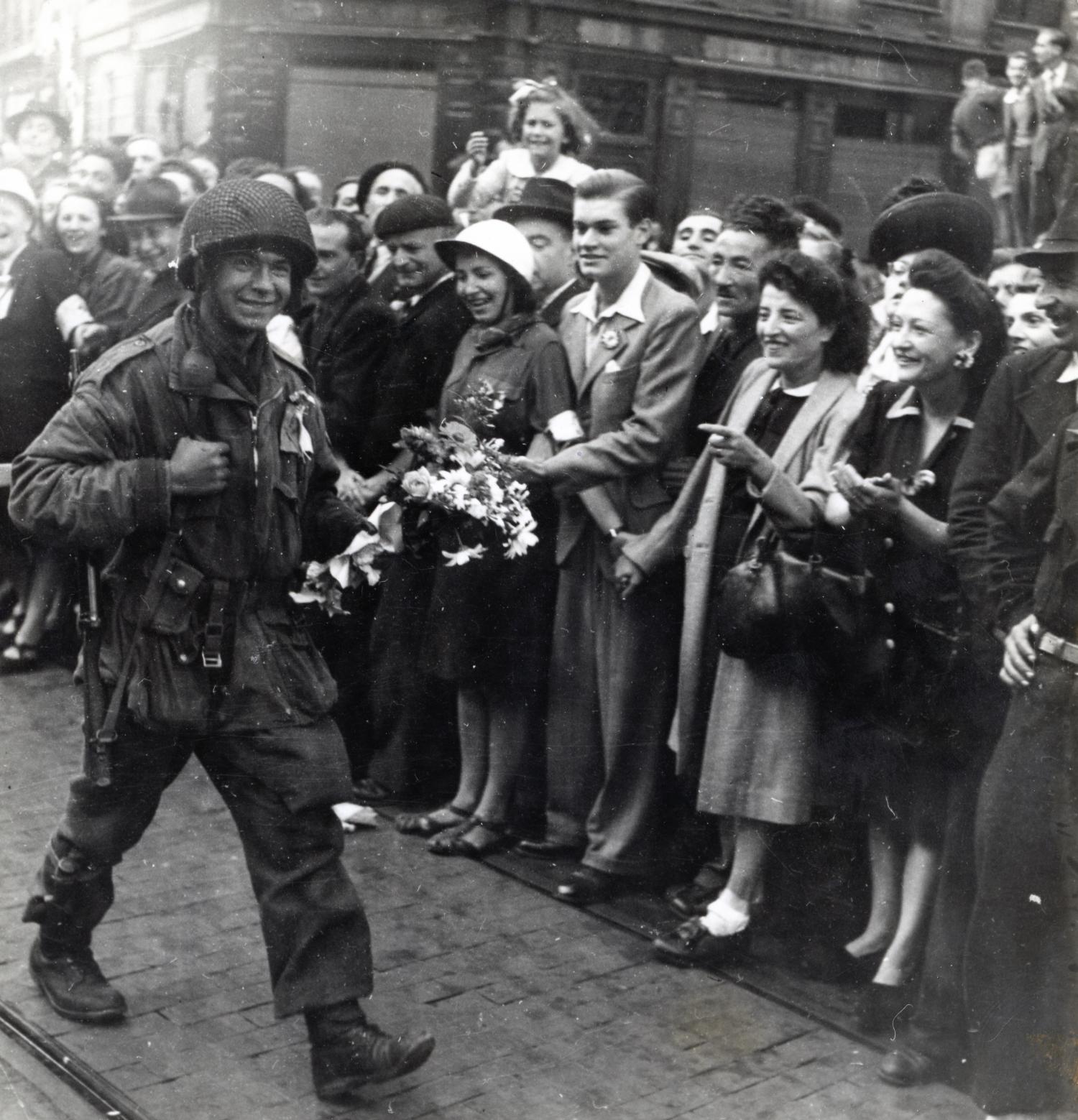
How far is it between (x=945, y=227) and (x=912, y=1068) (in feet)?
8.79

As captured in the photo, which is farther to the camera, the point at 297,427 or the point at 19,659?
the point at 19,659

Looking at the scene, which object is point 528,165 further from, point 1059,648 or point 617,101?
point 1059,648

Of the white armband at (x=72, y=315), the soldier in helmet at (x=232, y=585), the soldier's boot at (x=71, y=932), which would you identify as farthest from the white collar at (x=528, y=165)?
the soldier's boot at (x=71, y=932)

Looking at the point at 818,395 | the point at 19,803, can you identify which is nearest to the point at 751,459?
the point at 818,395

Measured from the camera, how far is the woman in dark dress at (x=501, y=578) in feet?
18.9

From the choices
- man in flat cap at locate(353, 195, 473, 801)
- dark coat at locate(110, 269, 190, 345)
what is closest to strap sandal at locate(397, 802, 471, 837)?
man in flat cap at locate(353, 195, 473, 801)

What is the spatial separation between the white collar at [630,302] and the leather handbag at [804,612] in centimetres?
122

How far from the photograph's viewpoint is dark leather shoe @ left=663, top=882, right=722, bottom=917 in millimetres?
5266

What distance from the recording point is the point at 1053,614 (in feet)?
11.9

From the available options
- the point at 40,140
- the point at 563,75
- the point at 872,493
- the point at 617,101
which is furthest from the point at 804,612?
the point at 40,140

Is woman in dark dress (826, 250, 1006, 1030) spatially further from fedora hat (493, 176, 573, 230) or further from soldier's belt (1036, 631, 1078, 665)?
fedora hat (493, 176, 573, 230)

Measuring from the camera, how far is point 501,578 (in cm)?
589

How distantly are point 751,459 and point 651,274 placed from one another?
1.42 m

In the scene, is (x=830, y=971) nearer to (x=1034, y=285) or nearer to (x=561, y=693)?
(x=561, y=693)
